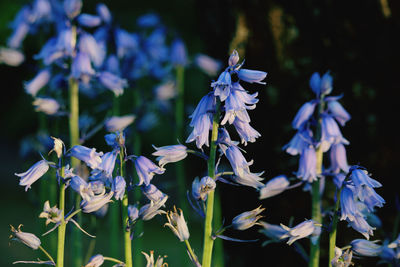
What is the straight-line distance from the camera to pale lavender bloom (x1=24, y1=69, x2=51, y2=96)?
4016 mm

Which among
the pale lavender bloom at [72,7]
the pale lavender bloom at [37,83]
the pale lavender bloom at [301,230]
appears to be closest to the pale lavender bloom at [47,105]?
the pale lavender bloom at [37,83]

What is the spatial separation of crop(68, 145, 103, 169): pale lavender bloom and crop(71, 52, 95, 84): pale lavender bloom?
124cm

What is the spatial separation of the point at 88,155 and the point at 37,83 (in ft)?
5.65

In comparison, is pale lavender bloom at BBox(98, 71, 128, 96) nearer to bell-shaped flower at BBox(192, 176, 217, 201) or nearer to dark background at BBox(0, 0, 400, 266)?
dark background at BBox(0, 0, 400, 266)

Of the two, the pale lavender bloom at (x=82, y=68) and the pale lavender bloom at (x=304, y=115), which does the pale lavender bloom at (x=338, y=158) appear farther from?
the pale lavender bloom at (x=82, y=68)

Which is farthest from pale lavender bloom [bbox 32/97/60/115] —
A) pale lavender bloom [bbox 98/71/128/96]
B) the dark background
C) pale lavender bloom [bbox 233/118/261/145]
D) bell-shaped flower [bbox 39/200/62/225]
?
pale lavender bloom [bbox 233/118/261/145]

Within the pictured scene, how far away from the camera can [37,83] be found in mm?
4047

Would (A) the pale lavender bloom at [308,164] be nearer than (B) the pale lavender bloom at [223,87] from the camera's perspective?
No

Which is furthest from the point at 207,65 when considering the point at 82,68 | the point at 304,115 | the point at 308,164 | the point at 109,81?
the point at 308,164

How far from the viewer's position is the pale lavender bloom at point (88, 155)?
254cm

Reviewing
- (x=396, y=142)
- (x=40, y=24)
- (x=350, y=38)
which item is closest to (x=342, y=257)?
(x=396, y=142)

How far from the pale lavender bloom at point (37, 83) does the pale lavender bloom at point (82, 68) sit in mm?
442

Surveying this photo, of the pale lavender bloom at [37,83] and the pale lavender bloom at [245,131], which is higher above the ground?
the pale lavender bloom at [37,83]

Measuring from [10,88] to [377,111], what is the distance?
818 cm
